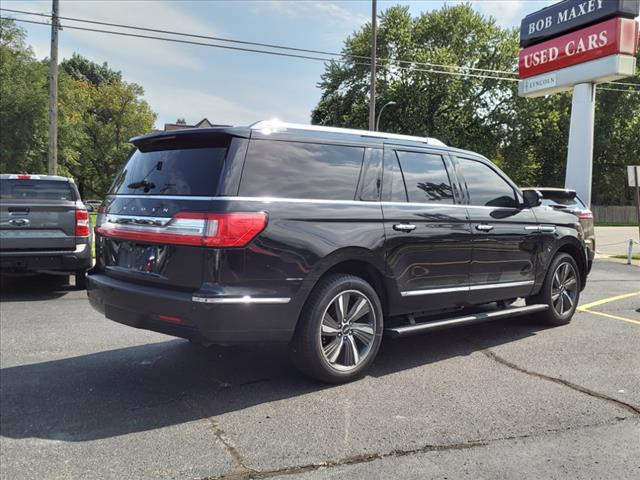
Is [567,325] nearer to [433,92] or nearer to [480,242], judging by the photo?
[480,242]

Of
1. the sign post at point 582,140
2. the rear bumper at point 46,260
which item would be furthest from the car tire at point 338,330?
the sign post at point 582,140

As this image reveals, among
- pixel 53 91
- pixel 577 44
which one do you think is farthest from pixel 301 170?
pixel 53 91

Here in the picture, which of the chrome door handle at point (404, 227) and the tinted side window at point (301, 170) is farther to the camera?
the chrome door handle at point (404, 227)

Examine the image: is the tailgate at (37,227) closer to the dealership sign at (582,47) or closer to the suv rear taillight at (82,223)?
the suv rear taillight at (82,223)

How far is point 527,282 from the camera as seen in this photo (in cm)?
584

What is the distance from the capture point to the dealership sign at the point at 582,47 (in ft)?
52.9

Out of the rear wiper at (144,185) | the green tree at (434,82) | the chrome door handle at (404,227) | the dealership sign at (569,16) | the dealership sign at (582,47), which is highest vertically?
the green tree at (434,82)

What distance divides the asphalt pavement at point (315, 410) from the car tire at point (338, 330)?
7.2 inches

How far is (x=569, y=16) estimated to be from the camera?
57.3ft

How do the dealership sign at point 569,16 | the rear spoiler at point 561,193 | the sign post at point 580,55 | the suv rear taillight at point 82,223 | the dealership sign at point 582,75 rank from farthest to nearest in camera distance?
1. the dealership sign at point 582,75
2. the sign post at point 580,55
3. the dealership sign at point 569,16
4. the rear spoiler at point 561,193
5. the suv rear taillight at point 82,223

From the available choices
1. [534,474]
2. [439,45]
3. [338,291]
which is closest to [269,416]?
[338,291]

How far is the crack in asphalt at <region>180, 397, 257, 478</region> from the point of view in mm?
2930

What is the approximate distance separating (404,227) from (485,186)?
1.41 meters

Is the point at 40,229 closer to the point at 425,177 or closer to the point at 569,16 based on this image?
the point at 425,177
